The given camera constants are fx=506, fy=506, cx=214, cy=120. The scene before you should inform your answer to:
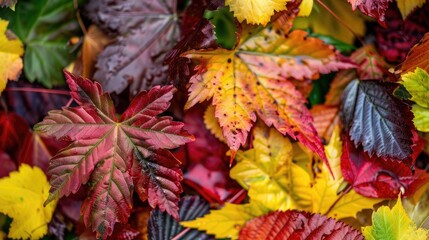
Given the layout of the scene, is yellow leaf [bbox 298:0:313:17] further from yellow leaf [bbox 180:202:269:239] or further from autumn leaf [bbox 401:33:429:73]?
yellow leaf [bbox 180:202:269:239]

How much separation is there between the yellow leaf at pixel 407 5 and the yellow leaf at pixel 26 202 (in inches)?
27.7

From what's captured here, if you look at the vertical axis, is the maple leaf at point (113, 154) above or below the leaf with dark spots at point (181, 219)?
above

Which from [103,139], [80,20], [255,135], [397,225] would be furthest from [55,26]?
[397,225]

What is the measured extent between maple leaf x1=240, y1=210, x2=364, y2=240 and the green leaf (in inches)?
19.5

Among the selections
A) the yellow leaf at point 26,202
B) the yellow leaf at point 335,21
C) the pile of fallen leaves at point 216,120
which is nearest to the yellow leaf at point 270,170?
the pile of fallen leaves at point 216,120

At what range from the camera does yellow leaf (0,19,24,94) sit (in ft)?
2.92

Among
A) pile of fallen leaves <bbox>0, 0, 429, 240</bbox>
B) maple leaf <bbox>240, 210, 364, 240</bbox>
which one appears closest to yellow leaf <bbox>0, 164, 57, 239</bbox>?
pile of fallen leaves <bbox>0, 0, 429, 240</bbox>

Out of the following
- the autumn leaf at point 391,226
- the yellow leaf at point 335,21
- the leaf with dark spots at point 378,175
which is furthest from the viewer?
the yellow leaf at point 335,21

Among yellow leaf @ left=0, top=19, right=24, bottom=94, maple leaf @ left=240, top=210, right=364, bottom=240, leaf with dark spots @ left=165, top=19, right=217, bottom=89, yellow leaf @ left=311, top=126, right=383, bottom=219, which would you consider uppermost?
leaf with dark spots @ left=165, top=19, right=217, bottom=89

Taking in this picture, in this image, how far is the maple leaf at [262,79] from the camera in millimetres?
807

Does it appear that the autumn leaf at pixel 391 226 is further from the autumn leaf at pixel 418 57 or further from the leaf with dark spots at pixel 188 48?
the leaf with dark spots at pixel 188 48

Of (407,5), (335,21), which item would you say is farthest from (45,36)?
(407,5)

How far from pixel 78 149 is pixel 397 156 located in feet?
1.65

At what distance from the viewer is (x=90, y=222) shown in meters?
0.81
